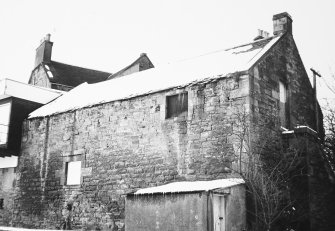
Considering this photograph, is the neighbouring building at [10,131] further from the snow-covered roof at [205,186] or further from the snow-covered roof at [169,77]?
the snow-covered roof at [205,186]

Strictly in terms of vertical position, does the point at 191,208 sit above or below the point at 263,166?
below

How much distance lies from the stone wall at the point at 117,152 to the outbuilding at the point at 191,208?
1264 millimetres

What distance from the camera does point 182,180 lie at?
12570mm

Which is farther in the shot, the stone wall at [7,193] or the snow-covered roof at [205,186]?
the stone wall at [7,193]

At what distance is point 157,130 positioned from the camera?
44.5 feet

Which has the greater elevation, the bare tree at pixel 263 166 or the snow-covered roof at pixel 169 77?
the snow-covered roof at pixel 169 77

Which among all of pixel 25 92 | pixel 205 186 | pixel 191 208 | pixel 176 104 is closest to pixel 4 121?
pixel 25 92

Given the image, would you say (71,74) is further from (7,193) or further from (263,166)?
(263,166)

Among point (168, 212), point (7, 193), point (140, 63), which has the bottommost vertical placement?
point (168, 212)

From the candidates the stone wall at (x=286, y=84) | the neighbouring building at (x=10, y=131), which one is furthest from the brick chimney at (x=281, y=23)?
the neighbouring building at (x=10, y=131)

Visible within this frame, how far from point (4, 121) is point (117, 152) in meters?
6.58

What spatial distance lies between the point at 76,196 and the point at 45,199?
6.15 ft

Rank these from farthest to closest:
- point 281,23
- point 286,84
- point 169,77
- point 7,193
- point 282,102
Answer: point 7,193 < point 281,23 < point 169,77 < point 286,84 < point 282,102

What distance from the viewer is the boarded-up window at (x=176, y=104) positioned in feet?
43.3
